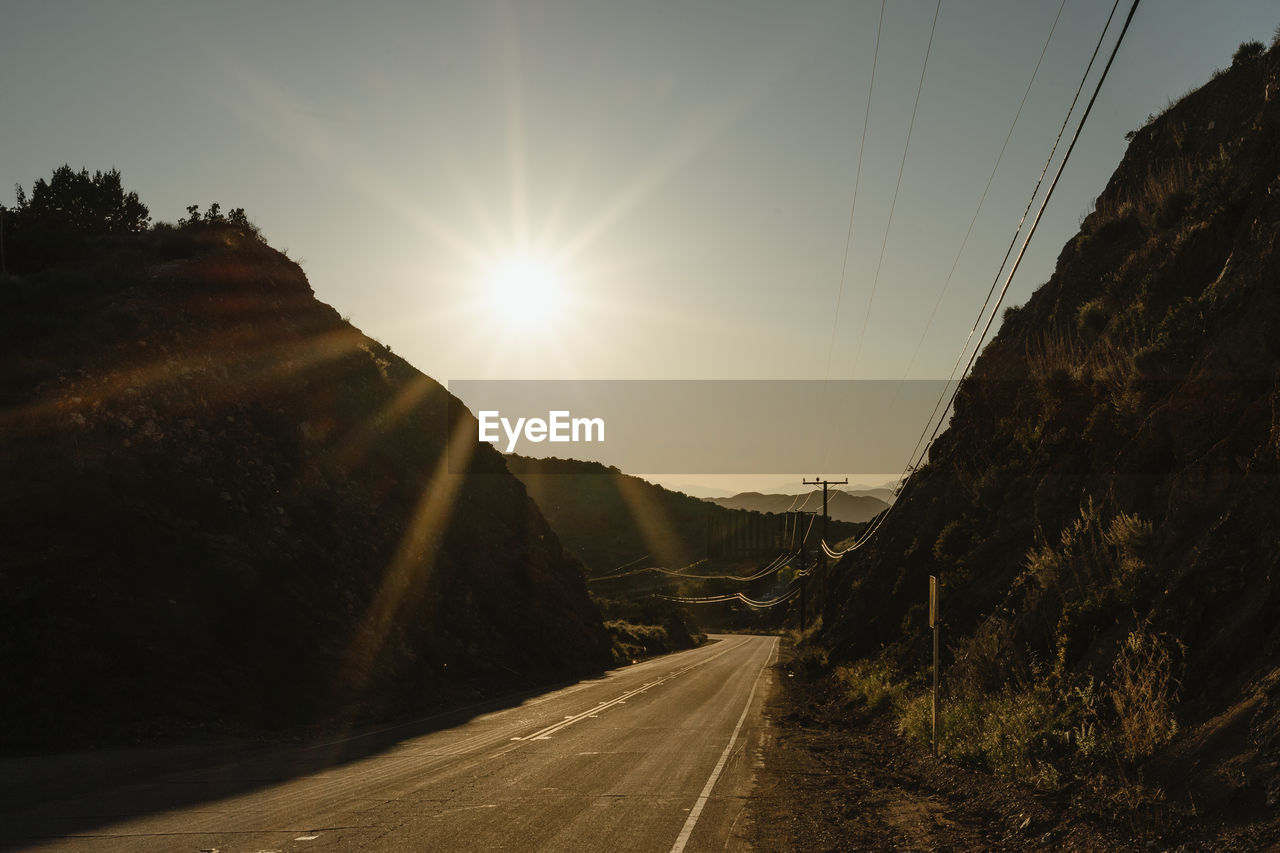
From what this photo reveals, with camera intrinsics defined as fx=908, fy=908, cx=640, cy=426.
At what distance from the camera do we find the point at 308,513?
96.5 ft

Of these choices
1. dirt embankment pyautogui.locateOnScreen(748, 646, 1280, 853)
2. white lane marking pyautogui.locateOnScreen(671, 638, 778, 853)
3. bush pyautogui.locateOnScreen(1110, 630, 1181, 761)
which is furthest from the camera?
bush pyautogui.locateOnScreen(1110, 630, 1181, 761)

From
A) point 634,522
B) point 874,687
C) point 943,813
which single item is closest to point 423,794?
point 943,813

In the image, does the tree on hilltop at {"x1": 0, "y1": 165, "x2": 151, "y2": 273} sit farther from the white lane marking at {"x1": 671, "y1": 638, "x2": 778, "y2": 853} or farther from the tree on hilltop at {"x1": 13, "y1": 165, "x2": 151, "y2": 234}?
the white lane marking at {"x1": 671, "y1": 638, "x2": 778, "y2": 853}

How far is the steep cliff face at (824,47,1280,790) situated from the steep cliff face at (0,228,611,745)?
1609cm

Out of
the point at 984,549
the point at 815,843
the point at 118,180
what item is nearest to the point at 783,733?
the point at 984,549

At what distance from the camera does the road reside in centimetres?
985

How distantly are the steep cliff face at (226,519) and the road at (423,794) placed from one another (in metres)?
4.10

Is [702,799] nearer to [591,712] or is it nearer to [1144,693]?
[1144,693]

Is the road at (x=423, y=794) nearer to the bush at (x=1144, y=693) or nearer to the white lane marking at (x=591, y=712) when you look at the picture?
the white lane marking at (x=591, y=712)

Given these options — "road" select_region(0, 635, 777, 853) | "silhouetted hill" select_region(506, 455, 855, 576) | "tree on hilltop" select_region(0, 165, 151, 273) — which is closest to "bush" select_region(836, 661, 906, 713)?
"road" select_region(0, 635, 777, 853)

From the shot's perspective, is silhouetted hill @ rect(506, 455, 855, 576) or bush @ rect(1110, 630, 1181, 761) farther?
silhouetted hill @ rect(506, 455, 855, 576)

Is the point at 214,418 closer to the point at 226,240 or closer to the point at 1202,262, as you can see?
the point at 226,240

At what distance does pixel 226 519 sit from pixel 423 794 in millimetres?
16459

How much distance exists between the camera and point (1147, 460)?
15.6 meters
